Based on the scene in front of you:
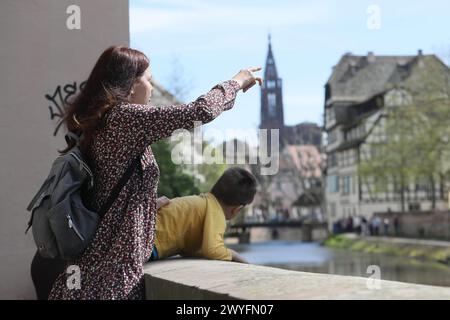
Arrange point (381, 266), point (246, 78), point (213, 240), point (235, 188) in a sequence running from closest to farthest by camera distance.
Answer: point (246, 78) < point (213, 240) < point (235, 188) < point (381, 266)

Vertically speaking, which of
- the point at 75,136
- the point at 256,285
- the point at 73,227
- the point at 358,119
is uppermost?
the point at 358,119

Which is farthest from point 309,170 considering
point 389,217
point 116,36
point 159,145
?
point 116,36

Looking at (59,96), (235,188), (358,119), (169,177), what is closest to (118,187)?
(235,188)

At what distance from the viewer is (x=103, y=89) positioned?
7.31 feet

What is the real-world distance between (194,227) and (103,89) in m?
0.92

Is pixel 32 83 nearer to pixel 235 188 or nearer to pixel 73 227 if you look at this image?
pixel 235 188

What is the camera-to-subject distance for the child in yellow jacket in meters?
2.94

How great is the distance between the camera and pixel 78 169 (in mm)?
2125

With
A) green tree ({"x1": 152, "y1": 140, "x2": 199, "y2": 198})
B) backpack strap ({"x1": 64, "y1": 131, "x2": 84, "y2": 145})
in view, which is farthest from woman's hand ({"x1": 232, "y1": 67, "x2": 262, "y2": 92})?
green tree ({"x1": 152, "y1": 140, "x2": 199, "y2": 198})

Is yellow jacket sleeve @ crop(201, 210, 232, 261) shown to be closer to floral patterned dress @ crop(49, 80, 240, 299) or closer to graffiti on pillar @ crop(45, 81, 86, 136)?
floral patterned dress @ crop(49, 80, 240, 299)

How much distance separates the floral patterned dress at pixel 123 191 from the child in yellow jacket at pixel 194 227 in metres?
0.73

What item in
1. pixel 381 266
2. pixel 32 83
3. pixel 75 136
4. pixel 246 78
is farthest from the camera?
pixel 381 266

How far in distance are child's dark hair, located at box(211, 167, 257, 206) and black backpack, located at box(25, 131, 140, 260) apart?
1008mm
